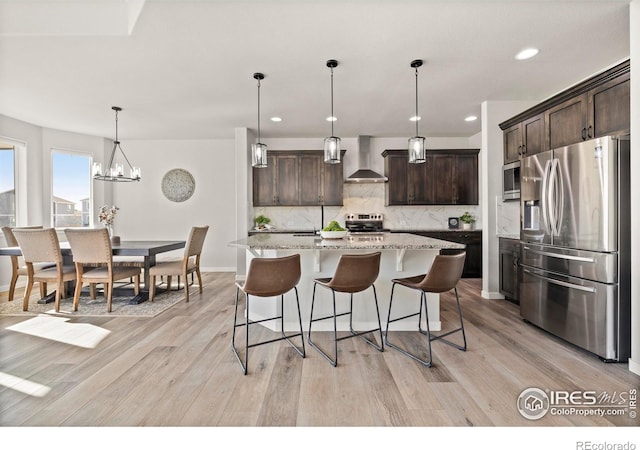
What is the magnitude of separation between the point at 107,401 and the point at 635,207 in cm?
371

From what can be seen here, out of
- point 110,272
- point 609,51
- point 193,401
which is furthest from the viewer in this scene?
point 110,272

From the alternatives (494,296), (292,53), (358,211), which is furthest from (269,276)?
(358,211)

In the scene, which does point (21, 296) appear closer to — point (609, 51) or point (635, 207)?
point (635, 207)

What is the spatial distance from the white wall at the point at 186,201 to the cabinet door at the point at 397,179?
10.3ft

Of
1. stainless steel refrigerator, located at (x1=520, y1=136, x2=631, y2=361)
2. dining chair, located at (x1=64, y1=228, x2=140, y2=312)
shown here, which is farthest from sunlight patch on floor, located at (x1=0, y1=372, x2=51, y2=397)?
stainless steel refrigerator, located at (x1=520, y1=136, x2=631, y2=361)

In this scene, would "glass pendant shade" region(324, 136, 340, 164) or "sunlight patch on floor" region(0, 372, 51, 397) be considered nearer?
"sunlight patch on floor" region(0, 372, 51, 397)

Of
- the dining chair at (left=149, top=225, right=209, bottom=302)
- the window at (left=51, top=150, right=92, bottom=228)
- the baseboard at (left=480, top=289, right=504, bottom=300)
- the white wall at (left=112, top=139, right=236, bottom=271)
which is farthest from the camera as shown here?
the white wall at (left=112, top=139, right=236, bottom=271)

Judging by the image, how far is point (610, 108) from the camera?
262 centimetres

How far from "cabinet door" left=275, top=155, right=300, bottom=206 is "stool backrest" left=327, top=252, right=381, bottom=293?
144 inches

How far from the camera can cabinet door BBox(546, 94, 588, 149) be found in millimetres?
2887

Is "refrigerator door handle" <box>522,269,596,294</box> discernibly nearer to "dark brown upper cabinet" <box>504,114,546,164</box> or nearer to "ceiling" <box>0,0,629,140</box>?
"dark brown upper cabinet" <box>504,114,546,164</box>

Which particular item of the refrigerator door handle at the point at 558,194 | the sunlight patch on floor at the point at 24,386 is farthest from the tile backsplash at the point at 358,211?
the sunlight patch on floor at the point at 24,386
